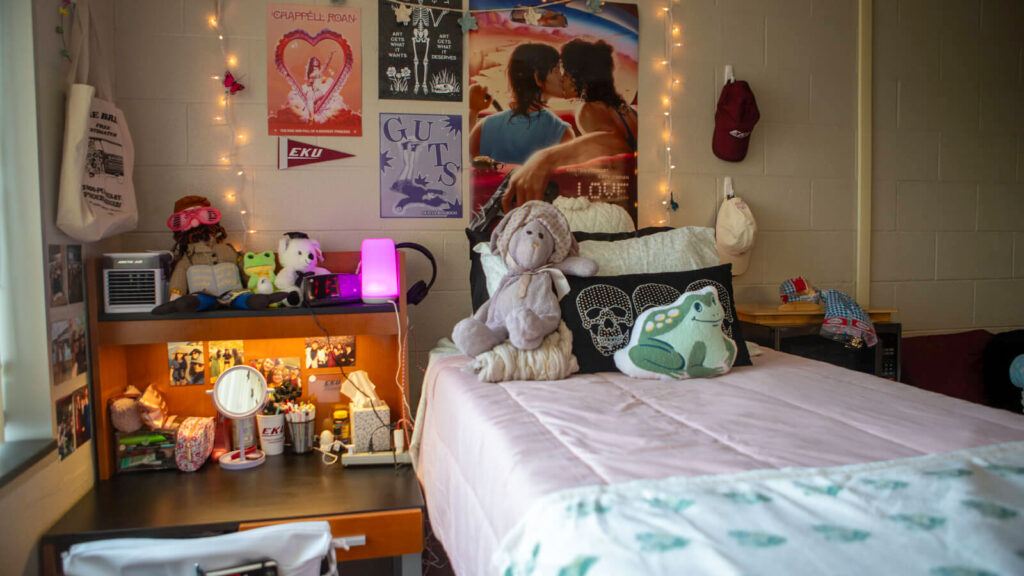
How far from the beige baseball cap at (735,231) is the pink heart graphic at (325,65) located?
59.6 inches

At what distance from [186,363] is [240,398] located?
330 mm

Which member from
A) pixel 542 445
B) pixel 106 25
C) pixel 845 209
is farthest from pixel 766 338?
pixel 106 25

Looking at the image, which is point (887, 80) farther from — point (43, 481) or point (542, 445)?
point (43, 481)

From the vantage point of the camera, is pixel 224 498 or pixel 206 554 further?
pixel 224 498

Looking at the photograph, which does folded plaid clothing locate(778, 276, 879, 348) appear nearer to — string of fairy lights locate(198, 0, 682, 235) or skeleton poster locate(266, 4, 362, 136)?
string of fairy lights locate(198, 0, 682, 235)

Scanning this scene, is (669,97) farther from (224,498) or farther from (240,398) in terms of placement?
(224,498)

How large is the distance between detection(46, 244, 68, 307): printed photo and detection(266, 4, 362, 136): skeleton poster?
0.83 m

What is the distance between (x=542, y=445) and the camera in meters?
1.20

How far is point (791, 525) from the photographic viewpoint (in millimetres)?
850

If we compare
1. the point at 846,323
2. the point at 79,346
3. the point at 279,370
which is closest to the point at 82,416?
the point at 79,346

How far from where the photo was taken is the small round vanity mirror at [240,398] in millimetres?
1897

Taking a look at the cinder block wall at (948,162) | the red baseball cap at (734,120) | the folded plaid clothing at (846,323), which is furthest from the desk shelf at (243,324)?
the cinder block wall at (948,162)

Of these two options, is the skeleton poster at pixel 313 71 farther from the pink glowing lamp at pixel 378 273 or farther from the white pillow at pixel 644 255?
the white pillow at pixel 644 255

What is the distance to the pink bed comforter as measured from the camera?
1097mm
